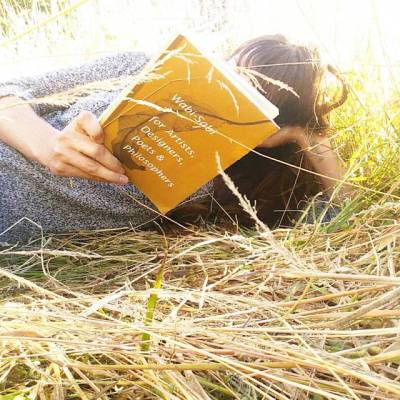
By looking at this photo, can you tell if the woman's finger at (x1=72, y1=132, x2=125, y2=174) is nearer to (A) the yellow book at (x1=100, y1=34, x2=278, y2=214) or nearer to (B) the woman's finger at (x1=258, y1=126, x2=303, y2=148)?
(A) the yellow book at (x1=100, y1=34, x2=278, y2=214)

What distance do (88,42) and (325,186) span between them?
141 centimetres

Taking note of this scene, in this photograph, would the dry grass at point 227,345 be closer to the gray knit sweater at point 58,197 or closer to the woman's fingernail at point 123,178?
the woman's fingernail at point 123,178

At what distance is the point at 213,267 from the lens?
93 cm

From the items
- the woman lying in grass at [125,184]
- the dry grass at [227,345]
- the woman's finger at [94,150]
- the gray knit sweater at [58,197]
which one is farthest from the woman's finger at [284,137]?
the dry grass at [227,345]

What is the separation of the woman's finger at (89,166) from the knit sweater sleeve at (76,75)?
28cm

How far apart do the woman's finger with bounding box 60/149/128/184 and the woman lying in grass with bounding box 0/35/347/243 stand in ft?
0.52

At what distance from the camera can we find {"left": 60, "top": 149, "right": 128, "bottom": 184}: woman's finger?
3.35 ft

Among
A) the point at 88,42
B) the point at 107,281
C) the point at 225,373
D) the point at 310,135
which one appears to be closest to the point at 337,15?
the point at 310,135

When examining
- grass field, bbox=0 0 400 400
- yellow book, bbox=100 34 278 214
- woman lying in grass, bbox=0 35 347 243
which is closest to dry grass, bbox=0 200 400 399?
grass field, bbox=0 0 400 400

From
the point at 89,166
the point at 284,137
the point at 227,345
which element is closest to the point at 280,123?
the point at 284,137

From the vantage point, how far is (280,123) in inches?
52.4

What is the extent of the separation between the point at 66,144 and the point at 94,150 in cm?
7

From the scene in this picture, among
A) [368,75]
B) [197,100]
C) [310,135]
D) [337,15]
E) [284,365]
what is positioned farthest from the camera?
[310,135]

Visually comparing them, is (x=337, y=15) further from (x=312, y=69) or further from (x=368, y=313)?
(x=368, y=313)
